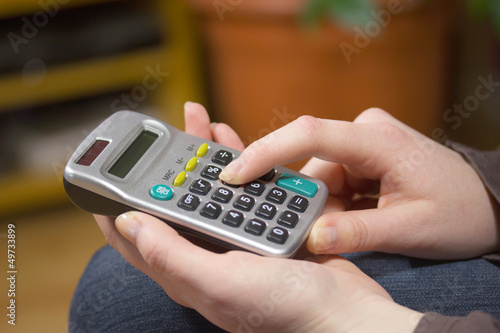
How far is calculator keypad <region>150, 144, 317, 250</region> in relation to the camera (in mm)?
482

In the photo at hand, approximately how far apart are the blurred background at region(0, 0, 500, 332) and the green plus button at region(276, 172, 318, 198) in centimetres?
49

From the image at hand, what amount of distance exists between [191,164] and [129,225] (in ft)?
0.39

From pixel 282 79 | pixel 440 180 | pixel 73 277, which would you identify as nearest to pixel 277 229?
pixel 440 180

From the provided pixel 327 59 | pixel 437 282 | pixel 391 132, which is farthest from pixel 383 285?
pixel 327 59

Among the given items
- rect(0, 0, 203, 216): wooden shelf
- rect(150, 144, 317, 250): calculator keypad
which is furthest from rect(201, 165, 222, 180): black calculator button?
rect(0, 0, 203, 216): wooden shelf

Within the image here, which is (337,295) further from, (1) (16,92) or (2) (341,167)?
(1) (16,92)

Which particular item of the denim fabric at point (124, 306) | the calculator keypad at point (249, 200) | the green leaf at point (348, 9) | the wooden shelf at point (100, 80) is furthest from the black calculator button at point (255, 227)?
the wooden shelf at point (100, 80)

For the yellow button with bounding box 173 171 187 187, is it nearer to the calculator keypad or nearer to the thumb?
the calculator keypad

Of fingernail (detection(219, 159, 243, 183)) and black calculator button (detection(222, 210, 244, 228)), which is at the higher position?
fingernail (detection(219, 159, 243, 183))

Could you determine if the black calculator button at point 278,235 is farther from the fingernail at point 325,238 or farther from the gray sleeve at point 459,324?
the gray sleeve at point 459,324

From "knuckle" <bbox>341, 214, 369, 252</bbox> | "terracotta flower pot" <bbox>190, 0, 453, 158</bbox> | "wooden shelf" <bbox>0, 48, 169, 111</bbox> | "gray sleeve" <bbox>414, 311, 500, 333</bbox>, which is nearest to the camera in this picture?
"gray sleeve" <bbox>414, 311, 500, 333</bbox>

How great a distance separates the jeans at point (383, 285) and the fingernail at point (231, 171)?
13 cm

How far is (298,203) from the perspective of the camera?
0.51 meters

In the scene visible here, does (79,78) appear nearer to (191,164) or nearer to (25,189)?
(25,189)
